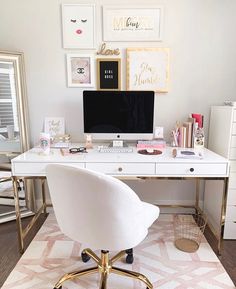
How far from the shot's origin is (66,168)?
1.09m

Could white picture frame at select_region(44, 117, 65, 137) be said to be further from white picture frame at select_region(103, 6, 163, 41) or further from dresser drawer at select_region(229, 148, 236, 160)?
dresser drawer at select_region(229, 148, 236, 160)

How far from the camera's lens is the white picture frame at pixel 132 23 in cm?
206

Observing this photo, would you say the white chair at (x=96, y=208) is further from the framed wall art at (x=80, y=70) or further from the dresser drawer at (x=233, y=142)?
the framed wall art at (x=80, y=70)

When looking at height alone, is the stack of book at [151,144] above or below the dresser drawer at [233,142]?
below

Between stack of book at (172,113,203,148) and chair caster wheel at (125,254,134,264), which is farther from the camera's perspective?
stack of book at (172,113,203,148)

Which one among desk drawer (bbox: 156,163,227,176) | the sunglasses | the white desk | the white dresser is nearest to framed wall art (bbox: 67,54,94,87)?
the sunglasses

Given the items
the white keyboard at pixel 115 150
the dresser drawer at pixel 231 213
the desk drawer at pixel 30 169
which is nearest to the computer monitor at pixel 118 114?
the white keyboard at pixel 115 150

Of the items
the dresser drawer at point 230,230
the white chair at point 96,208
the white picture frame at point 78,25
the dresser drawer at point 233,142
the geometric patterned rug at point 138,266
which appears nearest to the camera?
the white chair at point 96,208

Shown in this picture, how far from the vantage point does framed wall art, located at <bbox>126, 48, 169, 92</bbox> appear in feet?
6.93

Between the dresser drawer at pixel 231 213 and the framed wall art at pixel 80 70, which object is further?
the framed wall art at pixel 80 70

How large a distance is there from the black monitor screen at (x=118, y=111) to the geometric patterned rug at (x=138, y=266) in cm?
98

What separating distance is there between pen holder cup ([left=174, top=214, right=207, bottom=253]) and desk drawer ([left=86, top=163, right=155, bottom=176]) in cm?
71

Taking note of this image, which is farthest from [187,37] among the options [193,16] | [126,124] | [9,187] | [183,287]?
[9,187]

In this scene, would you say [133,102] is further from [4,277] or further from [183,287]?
[4,277]
